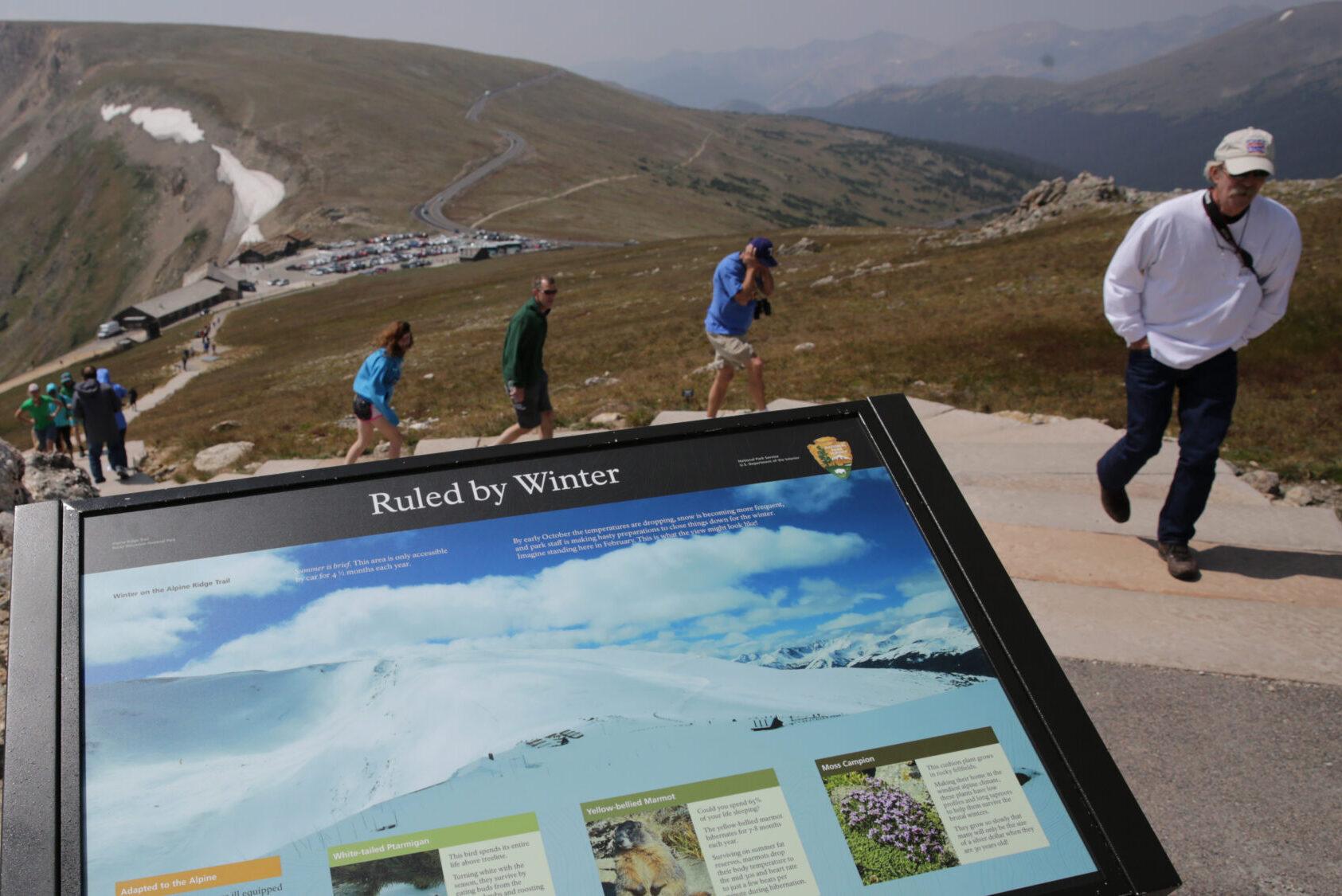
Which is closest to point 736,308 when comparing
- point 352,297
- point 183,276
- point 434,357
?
point 434,357

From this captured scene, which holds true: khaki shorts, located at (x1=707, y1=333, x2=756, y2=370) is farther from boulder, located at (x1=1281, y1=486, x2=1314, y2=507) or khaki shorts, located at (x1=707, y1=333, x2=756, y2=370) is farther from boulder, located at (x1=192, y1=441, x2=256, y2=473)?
boulder, located at (x1=192, y1=441, x2=256, y2=473)

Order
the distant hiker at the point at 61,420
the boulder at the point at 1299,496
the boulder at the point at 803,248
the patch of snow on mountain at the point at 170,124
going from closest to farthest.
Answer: the boulder at the point at 1299,496 < the distant hiker at the point at 61,420 < the boulder at the point at 803,248 < the patch of snow on mountain at the point at 170,124

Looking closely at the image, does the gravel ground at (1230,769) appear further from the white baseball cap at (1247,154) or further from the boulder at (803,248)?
the boulder at (803,248)

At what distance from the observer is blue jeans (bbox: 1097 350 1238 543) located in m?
6.11

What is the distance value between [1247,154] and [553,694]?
5.23m

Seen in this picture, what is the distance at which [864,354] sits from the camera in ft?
61.7

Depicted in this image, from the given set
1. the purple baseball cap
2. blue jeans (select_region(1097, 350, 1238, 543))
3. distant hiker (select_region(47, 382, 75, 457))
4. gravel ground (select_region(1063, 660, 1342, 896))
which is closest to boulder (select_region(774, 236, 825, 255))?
distant hiker (select_region(47, 382, 75, 457))

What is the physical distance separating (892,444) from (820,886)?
1.82 metres

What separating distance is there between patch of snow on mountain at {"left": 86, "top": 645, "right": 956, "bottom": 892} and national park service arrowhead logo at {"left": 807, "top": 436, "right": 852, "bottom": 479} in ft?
2.90

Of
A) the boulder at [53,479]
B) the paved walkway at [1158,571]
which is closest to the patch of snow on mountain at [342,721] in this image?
the paved walkway at [1158,571]

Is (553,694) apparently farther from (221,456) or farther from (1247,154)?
(221,456)

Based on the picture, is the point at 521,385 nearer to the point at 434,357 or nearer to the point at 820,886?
the point at 820,886

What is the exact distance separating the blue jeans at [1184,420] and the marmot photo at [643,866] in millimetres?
4875

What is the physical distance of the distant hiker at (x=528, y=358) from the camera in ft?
32.1
